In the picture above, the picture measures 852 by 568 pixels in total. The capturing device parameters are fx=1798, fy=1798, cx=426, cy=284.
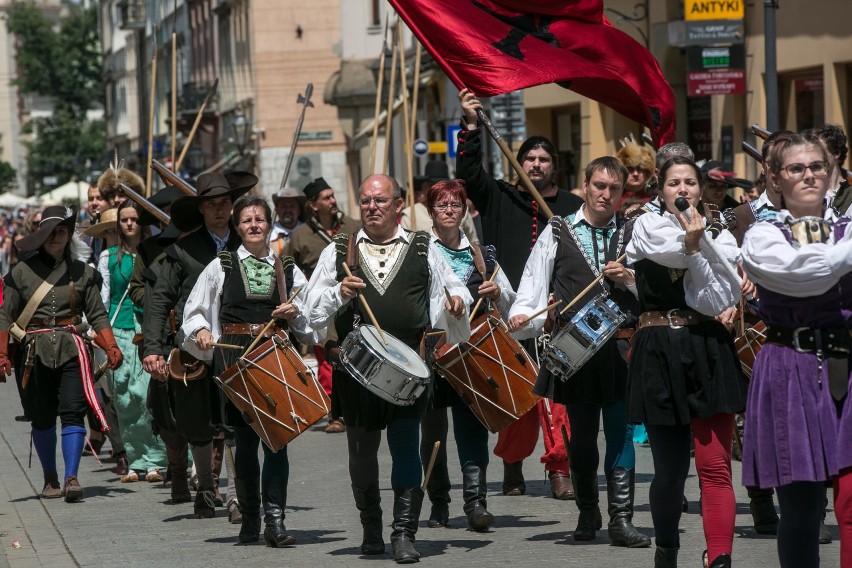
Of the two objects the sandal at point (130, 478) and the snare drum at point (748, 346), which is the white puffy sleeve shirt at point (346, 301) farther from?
the sandal at point (130, 478)

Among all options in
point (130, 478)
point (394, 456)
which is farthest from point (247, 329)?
point (130, 478)

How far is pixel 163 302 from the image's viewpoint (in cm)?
1041

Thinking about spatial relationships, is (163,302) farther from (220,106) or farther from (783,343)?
(220,106)

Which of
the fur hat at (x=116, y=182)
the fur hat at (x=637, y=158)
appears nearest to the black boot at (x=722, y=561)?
the fur hat at (x=637, y=158)

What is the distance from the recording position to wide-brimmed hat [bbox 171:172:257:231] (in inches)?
407

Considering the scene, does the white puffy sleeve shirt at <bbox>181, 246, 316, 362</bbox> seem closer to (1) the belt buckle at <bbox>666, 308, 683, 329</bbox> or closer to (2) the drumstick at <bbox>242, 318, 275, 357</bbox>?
(2) the drumstick at <bbox>242, 318, 275, 357</bbox>

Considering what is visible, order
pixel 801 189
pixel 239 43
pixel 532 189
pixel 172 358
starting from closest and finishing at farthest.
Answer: pixel 801 189
pixel 532 189
pixel 172 358
pixel 239 43

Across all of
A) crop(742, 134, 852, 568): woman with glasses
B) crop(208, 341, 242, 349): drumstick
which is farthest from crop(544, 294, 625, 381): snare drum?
crop(742, 134, 852, 568): woman with glasses

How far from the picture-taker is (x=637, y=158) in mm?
12430

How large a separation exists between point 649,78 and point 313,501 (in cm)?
333

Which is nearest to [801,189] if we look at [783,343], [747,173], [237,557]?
[783,343]

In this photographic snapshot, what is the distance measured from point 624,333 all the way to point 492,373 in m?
0.85

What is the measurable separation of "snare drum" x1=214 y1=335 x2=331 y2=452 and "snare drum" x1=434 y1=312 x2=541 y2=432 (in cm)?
82

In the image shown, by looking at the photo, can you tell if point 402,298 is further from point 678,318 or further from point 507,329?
point 678,318
